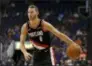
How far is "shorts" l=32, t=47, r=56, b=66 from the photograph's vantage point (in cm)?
789

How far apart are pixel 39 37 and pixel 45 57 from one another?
45 centimetres

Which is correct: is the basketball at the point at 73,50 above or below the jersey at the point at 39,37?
below

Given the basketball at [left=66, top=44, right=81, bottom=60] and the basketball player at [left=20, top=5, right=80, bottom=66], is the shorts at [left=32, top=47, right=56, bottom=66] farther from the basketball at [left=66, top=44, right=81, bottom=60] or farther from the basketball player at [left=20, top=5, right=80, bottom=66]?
the basketball at [left=66, top=44, right=81, bottom=60]

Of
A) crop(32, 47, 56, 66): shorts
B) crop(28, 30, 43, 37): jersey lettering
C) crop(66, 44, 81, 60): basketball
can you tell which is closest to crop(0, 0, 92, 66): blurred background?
crop(66, 44, 81, 60): basketball

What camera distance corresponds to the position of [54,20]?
891 inches

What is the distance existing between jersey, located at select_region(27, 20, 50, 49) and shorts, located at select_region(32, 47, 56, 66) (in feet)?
0.35

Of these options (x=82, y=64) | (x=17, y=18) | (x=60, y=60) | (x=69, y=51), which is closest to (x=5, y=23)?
(x=17, y=18)

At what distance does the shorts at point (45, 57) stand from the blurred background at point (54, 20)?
877 centimetres

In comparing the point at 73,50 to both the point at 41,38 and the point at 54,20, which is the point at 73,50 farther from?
the point at 54,20

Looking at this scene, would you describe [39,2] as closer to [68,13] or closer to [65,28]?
[68,13]

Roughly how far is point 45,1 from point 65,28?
3.82 metres

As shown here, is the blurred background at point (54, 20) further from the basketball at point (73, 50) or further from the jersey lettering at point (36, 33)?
the jersey lettering at point (36, 33)

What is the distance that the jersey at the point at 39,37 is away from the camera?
781cm

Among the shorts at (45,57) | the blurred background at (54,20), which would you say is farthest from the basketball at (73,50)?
the blurred background at (54,20)
